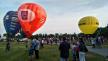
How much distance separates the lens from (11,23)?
57188 mm

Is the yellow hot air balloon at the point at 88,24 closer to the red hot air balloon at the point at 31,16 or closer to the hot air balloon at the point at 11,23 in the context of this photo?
the hot air balloon at the point at 11,23

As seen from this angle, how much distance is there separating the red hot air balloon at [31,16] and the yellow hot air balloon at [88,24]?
506 inches

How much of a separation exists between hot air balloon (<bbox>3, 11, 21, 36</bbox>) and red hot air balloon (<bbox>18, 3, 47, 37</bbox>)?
1449 centimetres

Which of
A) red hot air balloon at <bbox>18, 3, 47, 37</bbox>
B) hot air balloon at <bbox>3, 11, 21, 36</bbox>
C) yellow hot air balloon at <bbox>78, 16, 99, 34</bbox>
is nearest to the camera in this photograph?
red hot air balloon at <bbox>18, 3, 47, 37</bbox>

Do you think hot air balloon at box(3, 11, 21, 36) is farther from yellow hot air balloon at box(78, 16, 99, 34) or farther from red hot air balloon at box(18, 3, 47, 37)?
red hot air balloon at box(18, 3, 47, 37)

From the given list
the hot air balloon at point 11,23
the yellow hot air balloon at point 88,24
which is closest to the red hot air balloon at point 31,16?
the yellow hot air balloon at point 88,24

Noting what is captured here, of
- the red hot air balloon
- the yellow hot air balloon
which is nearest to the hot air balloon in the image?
the yellow hot air balloon

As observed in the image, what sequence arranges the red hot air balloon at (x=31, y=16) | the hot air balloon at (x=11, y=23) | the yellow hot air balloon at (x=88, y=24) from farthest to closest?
the hot air balloon at (x=11, y=23) < the yellow hot air balloon at (x=88, y=24) < the red hot air balloon at (x=31, y=16)

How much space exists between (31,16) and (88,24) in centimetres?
1486

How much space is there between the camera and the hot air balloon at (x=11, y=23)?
55.9 metres

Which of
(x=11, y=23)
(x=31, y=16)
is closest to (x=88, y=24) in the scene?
(x=11, y=23)

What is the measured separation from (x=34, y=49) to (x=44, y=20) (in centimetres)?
1229

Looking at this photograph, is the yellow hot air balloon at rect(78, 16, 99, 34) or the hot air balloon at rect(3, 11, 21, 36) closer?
the yellow hot air balloon at rect(78, 16, 99, 34)

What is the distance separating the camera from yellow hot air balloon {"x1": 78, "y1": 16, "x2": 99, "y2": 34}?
173ft
